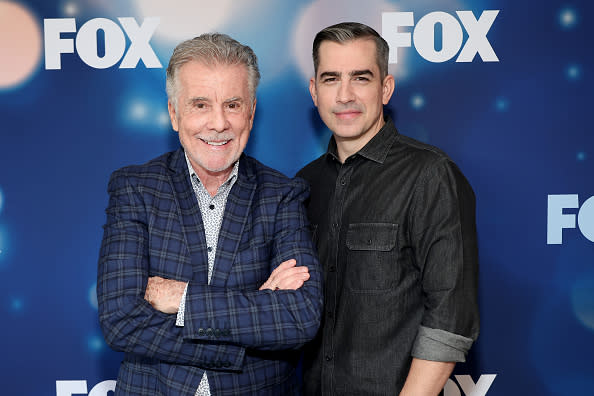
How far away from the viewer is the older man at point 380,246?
63.7 inches

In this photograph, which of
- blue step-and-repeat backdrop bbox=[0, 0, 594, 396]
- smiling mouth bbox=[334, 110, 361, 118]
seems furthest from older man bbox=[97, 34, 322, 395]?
blue step-and-repeat backdrop bbox=[0, 0, 594, 396]

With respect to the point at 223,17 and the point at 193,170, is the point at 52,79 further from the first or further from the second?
the point at 193,170

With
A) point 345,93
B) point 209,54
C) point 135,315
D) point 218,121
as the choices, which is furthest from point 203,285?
point 345,93

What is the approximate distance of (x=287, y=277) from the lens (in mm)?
1582

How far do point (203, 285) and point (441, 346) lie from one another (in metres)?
0.69

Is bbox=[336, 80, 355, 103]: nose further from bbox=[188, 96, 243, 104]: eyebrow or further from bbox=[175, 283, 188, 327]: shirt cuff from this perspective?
bbox=[175, 283, 188, 327]: shirt cuff

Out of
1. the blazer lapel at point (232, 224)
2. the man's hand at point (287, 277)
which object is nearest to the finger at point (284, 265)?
the man's hand at point (287, 277)

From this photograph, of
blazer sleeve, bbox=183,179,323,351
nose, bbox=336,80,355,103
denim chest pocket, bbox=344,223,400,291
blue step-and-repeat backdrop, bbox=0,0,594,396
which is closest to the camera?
blazer sleeve, bbox=183,179,323,351

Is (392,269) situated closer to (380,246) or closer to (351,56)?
(380,246)

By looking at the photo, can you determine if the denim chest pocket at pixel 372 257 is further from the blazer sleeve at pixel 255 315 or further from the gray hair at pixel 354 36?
the gray hair at pixel 354 36

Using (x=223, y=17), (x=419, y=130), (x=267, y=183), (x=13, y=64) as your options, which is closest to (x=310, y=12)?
(x=223, y=17)

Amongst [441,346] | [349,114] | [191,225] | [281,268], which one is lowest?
[441,346]

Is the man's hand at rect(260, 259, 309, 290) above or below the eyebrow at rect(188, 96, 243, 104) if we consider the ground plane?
below

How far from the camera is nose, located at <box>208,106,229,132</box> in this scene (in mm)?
1652
